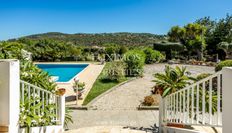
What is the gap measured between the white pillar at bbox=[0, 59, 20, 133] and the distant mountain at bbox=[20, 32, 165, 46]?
42321mm

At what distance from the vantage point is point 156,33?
56.7 metres

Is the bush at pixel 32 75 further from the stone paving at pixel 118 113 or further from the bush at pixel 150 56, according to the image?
the bush at pixel 150 56

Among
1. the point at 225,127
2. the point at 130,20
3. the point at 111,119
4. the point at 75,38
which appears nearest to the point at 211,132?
Answer: the point at 225,127

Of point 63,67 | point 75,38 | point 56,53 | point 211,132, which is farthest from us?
point 75,38

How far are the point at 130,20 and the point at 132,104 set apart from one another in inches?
1486

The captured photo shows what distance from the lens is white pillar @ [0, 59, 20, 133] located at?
3.09 m

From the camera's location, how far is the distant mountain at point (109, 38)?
4700 centimetres

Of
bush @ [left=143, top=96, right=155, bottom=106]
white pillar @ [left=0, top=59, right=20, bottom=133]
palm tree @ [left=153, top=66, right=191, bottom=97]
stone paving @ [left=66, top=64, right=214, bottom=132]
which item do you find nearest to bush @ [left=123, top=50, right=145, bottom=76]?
stone paving @ [left=66, top=64, right=214, bottom=132]

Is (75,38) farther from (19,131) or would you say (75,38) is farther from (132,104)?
(19,131)

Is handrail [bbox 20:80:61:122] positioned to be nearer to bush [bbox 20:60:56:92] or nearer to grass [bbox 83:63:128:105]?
bush [bbox 20:60:56:92]

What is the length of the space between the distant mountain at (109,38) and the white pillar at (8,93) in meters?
42.3

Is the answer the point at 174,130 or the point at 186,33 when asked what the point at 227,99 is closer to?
the point at 174,130

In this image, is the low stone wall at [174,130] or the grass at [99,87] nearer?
the low stone wall at [174,130]

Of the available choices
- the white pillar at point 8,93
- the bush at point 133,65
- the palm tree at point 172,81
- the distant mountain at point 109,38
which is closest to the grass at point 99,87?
the bush at point 133,65
